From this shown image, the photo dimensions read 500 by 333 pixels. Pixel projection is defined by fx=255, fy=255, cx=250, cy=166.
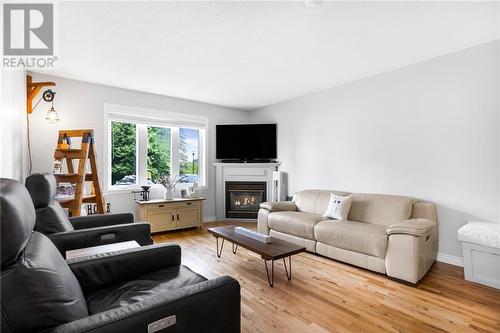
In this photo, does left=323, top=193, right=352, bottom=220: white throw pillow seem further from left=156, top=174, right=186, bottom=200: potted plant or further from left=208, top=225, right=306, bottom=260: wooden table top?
left=156, top=174, right=186, bottom=200: potted plant

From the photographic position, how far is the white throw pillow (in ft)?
11.6

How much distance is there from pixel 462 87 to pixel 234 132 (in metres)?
3.79

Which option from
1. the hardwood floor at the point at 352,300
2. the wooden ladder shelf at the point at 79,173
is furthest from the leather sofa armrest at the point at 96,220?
the hardwood floor at the point at 352,300

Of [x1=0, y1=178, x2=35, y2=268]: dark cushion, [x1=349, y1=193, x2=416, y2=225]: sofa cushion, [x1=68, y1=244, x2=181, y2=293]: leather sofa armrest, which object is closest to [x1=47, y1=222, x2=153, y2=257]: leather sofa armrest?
[x1=68, y1=244, x2=181, y2=293]: leather sofa armrest

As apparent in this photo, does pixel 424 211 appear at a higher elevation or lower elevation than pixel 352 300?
higher

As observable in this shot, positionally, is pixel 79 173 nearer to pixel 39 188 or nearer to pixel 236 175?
pixel 39 188

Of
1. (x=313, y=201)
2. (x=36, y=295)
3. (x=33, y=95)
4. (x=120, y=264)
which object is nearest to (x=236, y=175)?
(x=313, y=201)

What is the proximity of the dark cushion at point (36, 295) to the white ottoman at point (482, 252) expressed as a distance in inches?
129

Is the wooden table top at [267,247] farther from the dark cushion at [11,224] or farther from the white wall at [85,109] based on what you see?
the white wall at [85,109]

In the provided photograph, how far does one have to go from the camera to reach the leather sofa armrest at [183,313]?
0.93 m

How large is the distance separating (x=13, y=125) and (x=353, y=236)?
3.81 metres

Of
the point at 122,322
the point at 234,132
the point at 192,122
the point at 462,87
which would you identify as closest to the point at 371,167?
the point at 462,87

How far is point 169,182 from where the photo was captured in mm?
4699

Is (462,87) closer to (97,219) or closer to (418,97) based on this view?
(418,97)
